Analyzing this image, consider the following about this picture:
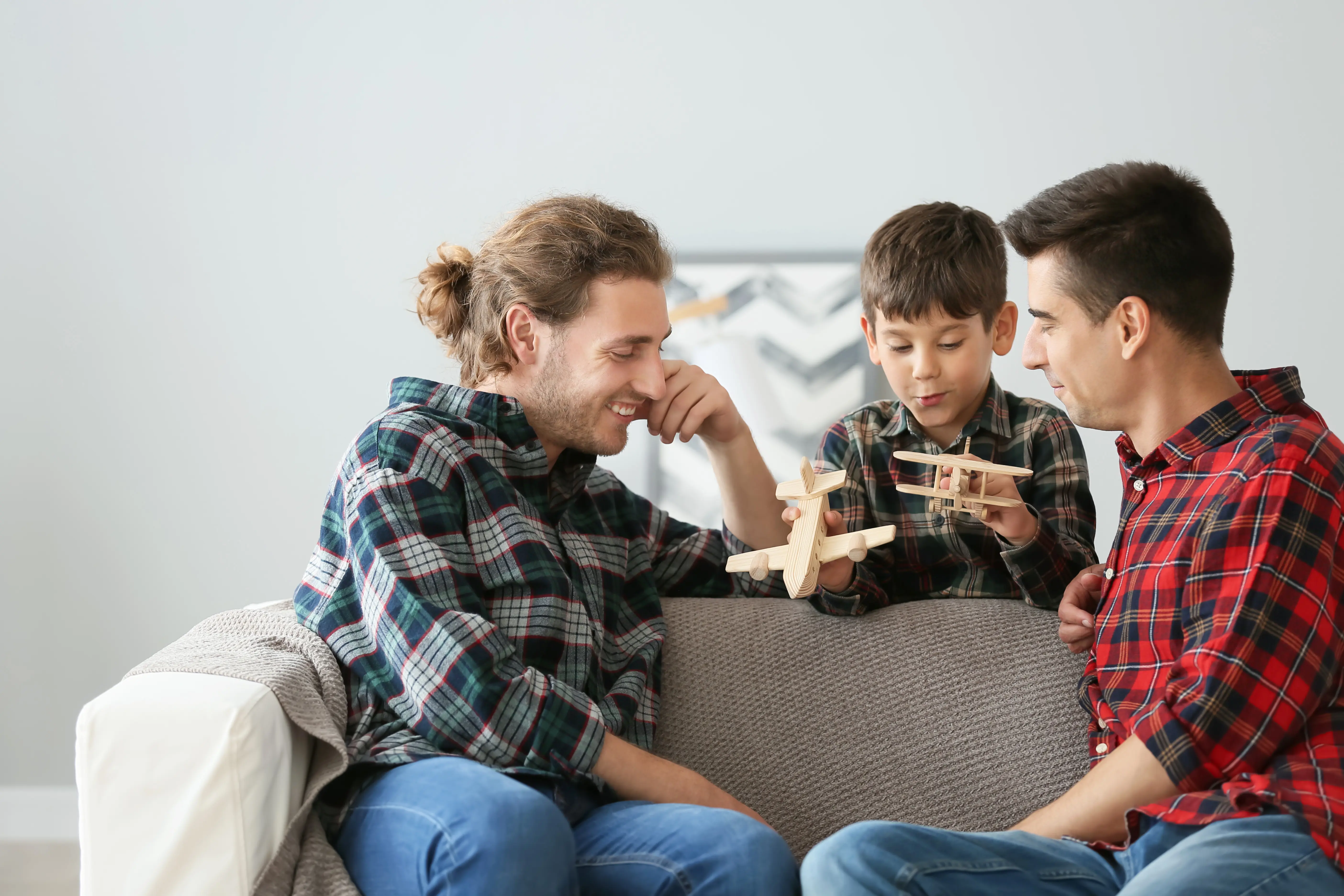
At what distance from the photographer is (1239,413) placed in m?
1.39

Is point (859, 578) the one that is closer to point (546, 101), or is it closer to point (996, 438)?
point (996, 438)

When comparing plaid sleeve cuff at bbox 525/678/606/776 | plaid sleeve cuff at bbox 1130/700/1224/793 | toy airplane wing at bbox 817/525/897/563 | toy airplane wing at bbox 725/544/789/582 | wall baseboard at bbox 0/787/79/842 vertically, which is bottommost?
wall baseboard at bbox 0/787/79/842

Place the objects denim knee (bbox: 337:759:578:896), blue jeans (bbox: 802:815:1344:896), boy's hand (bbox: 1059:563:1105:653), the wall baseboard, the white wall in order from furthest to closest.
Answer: the wall baseboard < the white wall < boy's hand (bbox: 1059:563:1105:653) < denim knee (bbox: 337:759:578:896) < blue jeans (bbox: 802:815:1344:896)

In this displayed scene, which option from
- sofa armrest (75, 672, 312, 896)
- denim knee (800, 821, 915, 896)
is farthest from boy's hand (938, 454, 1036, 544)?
sofa armrest (75, 672, 312, 896)

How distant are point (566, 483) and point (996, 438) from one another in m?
0.69

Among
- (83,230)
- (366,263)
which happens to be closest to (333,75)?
(366,263)

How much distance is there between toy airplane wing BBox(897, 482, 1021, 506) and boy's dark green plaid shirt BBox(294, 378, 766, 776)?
0.48 metres

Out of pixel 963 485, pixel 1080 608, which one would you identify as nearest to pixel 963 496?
pixel 963 485

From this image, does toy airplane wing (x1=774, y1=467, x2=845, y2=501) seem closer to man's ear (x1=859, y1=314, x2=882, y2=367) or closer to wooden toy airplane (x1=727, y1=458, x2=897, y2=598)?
wooden toy airplane (x1=727, y1=458, x2=897, y2=598)

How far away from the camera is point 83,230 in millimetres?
2873

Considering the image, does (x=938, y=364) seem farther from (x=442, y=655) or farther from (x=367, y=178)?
(x=367, y=178)

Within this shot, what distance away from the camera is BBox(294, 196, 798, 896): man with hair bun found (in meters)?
1.32

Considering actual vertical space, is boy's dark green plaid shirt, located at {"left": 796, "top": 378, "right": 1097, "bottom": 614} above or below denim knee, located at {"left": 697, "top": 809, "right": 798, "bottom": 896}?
above

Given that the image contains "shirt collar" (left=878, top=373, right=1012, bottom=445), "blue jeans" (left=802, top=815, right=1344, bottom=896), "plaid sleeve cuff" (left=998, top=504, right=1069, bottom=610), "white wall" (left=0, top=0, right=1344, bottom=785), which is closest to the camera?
"blue jeans" (left=802, top=815, right=1344, bottom=896)
